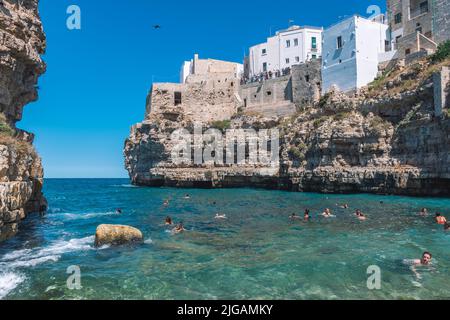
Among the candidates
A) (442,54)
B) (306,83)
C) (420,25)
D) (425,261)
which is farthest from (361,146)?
(425,261)

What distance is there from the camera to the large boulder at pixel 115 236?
12945 millimetres

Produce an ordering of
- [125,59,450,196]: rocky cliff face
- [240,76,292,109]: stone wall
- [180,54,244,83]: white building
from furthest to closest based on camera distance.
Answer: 1. [180,54,244,83]: white building
2. [240,76,292,109]: stone wall
3. [125,59,450,196]: rocky cliff face

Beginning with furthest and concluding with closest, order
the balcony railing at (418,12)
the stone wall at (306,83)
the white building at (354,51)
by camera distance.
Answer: the stone wall at (306,83) < the white building at (354,51) < the balcony railing at (418,12)

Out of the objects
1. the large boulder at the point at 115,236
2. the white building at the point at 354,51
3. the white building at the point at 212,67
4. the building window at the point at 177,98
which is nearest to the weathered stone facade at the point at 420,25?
the white building at the point at 354,51

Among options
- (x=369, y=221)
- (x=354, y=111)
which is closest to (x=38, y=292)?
(x=369, y=221)

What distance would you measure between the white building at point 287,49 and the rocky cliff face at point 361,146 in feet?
44.1

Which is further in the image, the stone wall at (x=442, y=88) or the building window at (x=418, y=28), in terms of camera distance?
the building window at (x=418, y=28)

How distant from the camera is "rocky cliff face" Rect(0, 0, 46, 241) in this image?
10.2 m

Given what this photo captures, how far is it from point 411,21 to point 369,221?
34721 millimetres

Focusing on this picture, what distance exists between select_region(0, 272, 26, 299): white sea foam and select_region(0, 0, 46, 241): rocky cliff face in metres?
1.83

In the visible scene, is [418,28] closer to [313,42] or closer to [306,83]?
[306,83]

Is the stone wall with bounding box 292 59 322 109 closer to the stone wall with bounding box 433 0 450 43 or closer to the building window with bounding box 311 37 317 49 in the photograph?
the building window with bounding box 311 37 317 49

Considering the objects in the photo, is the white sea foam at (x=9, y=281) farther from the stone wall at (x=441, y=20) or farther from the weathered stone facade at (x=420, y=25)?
the stone wall at (x=441, y=20)

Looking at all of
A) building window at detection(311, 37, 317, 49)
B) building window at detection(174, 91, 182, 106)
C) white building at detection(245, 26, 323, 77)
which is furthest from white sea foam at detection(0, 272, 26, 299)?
building window at detection(311, 37, 317, 49)
